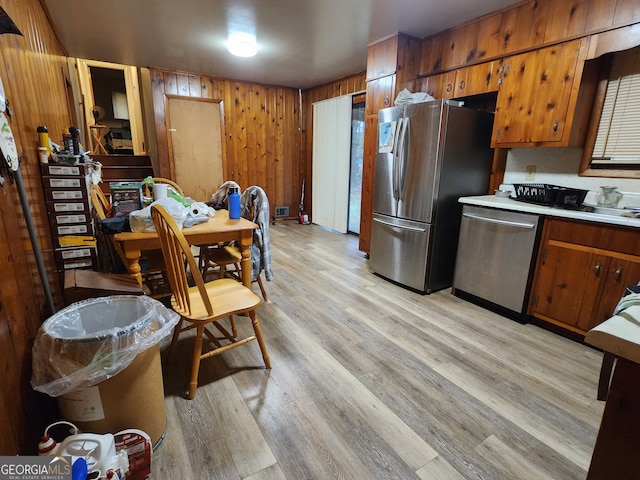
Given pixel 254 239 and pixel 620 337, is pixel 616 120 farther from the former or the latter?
pixel 254 239

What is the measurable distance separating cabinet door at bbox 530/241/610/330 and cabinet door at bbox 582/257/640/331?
3 cm

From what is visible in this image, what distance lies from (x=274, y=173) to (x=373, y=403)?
16.3ft

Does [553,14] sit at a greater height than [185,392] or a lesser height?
greater

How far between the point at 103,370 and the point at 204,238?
107cm

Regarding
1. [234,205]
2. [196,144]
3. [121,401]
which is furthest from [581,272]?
[196,144]

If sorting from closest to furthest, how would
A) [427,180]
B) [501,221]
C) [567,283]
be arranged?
[567,283]
[501,221]
[427,180]

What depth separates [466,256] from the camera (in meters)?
2.74

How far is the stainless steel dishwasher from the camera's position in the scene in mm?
2326

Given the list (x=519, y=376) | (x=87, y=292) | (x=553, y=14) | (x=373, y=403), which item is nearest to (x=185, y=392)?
(x=87, y=292)

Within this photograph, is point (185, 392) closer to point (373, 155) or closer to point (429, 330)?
point (429, 330)

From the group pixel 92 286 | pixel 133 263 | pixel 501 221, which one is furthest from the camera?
pixel 501 221

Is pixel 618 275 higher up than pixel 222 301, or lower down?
higher up

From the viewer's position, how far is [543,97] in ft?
7.80

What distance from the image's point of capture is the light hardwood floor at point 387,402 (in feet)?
4.19
